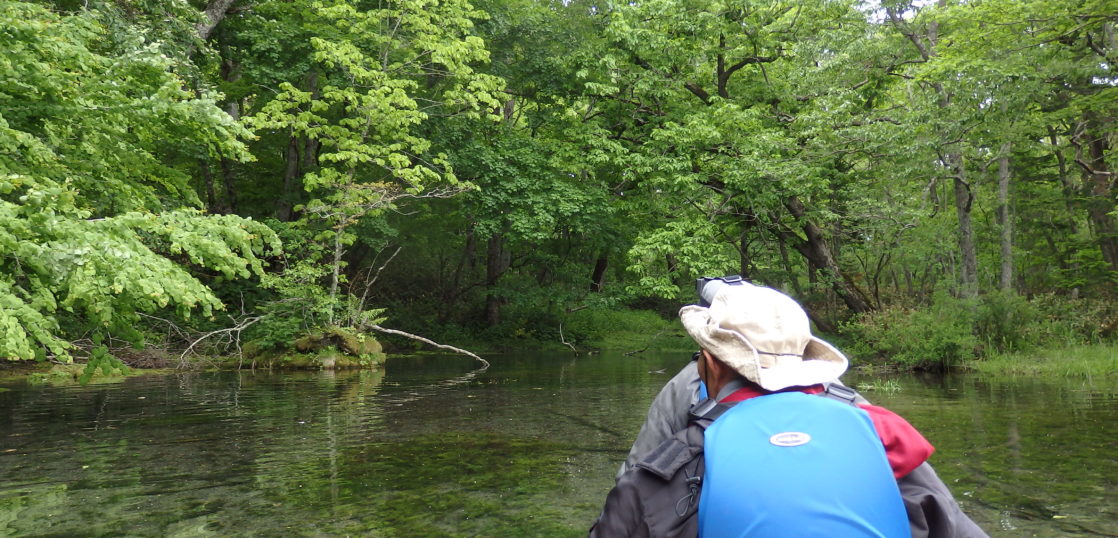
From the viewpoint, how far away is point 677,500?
176cm

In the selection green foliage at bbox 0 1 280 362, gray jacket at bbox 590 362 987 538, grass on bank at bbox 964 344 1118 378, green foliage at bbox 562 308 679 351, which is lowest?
green foliage at bbox 562 308 679 351

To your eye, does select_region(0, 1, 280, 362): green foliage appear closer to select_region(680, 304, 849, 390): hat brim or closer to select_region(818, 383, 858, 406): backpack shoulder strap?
select_region(680, 304, 849, 390): hat brim

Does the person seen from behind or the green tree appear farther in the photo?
the green tree

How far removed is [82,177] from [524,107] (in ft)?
68.0

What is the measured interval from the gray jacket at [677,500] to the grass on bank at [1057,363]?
13.6 meters

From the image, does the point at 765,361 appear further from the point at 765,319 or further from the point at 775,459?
the point at 775,459

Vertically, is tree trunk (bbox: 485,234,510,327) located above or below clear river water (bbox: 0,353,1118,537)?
above

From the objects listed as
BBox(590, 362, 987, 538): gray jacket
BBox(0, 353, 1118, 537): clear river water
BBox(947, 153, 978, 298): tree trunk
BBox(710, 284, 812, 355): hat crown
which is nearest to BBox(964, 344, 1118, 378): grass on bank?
BBox(0, 353, 1118, 537): clear river water

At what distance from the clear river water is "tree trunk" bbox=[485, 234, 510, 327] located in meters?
16.5

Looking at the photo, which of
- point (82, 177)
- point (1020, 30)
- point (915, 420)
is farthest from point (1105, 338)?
point (82, 177)

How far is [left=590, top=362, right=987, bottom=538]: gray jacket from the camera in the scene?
5.74 feet

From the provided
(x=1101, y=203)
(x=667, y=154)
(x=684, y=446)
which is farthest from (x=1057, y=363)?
(x=684, y=446)

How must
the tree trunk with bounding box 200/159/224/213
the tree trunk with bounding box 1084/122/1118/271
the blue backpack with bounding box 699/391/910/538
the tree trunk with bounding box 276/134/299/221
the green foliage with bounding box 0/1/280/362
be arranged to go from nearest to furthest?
the blue backpack with bounding box 699/391/910/538 < the green foliage with bounding box 0/1/280/362 < the tree trunk with bounding box 1084/122/1118/271 < the tree trunk with bounding box 276/134/299/221 < the tree trunk with bounding box 200/159/224/213

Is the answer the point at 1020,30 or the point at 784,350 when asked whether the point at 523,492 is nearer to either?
the point at 784,350
